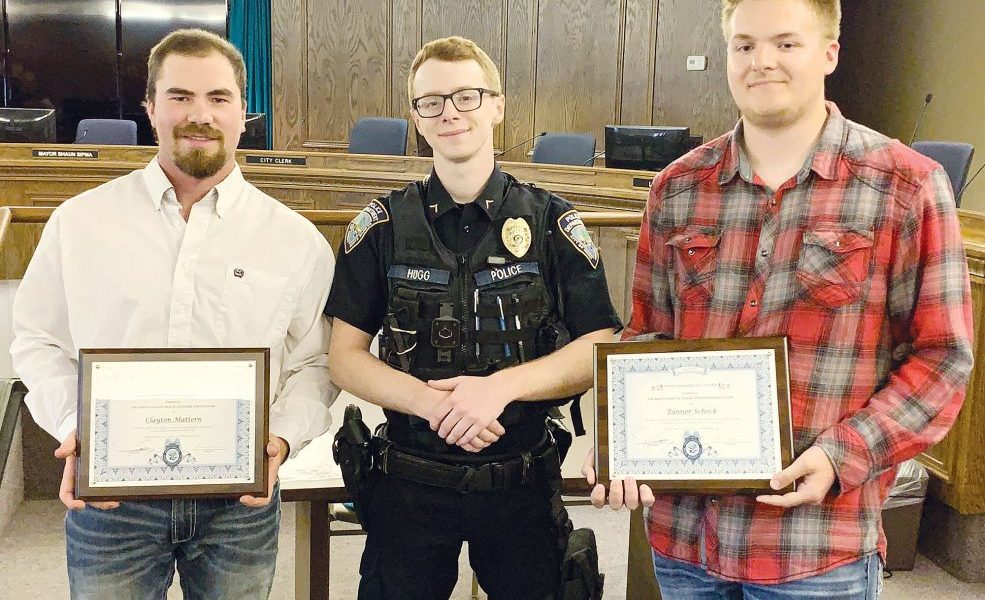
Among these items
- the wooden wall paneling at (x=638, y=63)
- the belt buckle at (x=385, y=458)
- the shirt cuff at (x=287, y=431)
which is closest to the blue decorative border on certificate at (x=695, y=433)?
the belt buckle at (x=385, y=458)

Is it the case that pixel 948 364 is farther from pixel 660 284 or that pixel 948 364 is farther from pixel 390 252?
pixel 390 252

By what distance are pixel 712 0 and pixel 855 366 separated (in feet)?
24.0

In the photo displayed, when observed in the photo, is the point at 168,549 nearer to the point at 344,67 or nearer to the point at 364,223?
the point at 364,223

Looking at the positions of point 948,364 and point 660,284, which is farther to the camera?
point 660,284

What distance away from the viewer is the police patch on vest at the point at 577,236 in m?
1.84

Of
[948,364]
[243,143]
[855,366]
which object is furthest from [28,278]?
[243,143]

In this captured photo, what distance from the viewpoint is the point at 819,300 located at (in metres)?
1.44

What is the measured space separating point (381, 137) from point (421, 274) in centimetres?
556

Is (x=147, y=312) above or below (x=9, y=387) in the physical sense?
above

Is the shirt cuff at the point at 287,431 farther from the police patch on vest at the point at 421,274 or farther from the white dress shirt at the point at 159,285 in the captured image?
the police patch on vest at the point at 421,274

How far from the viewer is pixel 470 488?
1.77m

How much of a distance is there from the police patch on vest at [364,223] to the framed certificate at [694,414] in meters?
0.55

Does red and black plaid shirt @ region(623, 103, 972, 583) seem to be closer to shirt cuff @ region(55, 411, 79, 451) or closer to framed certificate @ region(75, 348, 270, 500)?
framed certificate @ region(75, 348, 270, 500)

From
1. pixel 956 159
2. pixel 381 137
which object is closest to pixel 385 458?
pixel 956 159
